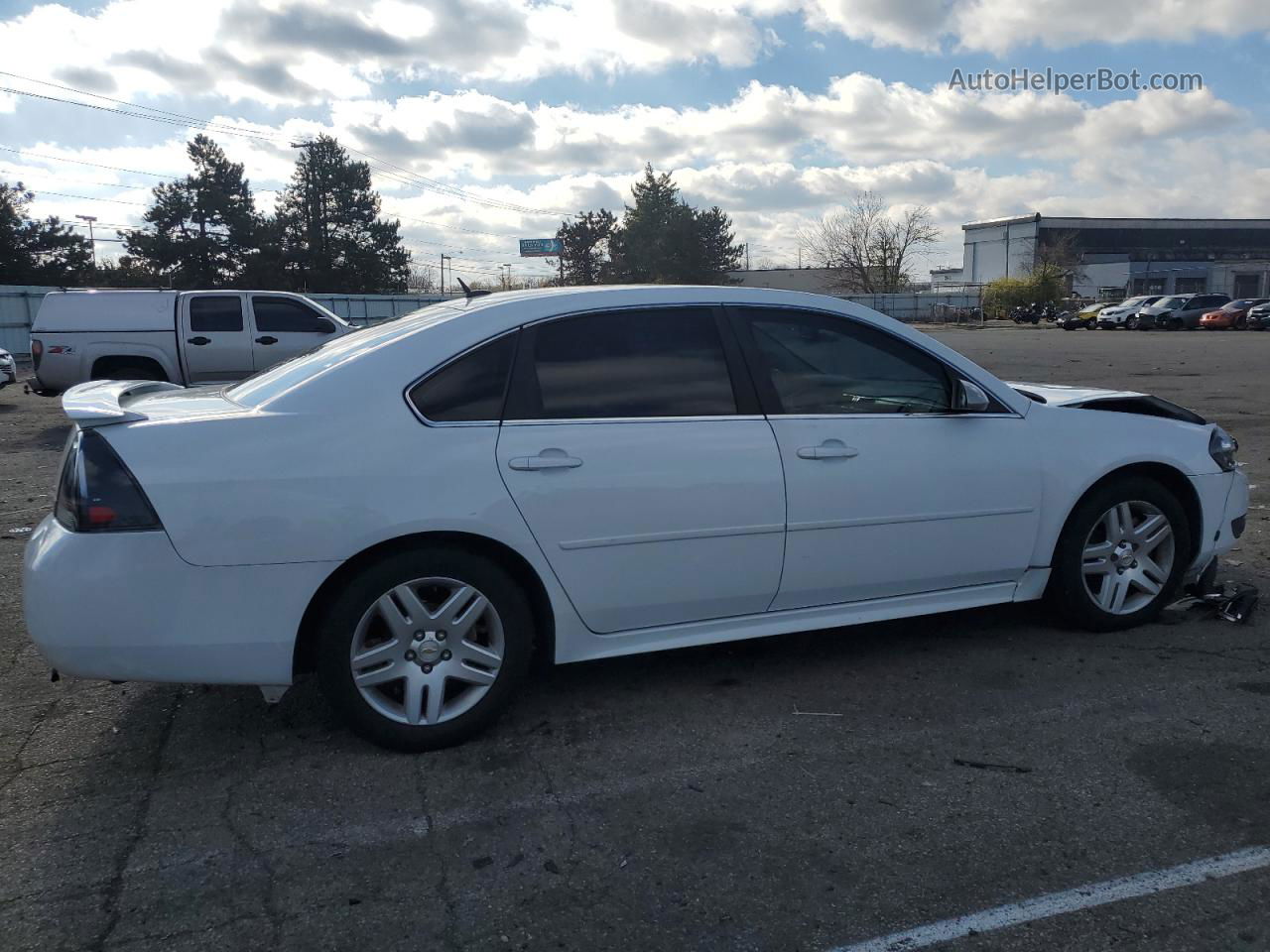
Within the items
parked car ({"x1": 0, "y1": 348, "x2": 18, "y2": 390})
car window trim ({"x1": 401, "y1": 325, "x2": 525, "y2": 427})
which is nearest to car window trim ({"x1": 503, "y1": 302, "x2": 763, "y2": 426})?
car window trim ({"x1": 401, "y1": 325, "x2": 525, "y2": 427})

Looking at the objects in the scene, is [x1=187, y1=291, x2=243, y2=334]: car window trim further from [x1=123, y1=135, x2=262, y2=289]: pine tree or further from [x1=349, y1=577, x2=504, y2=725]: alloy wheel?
[x1=123, y1=135, x2=262, y2=289]: pine tree

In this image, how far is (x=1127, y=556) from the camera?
4.57 meters

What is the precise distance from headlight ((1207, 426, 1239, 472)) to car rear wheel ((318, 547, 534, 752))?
11.1 feet

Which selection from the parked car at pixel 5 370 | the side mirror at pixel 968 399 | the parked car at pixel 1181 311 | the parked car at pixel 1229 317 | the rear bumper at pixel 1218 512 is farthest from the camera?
the parked car at pixel 1181 311

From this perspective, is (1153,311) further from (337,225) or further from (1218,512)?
(1218,512)

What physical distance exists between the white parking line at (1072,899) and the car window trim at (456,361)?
6.63ft

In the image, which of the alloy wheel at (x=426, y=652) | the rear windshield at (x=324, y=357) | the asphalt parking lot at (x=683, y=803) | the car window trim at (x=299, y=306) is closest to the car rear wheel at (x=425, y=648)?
the alloy wheel at (x=426, y=652)

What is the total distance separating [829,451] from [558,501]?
1130mm

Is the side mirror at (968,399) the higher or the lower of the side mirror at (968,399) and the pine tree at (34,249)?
the lower

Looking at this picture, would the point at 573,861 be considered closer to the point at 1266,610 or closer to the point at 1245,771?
the point at 1245,771

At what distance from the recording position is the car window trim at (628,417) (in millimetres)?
3607

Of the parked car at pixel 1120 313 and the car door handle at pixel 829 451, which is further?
the parked car at pixel 1120 313

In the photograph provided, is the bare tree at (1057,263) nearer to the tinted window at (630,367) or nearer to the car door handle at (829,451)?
the car door handle at (829,451)

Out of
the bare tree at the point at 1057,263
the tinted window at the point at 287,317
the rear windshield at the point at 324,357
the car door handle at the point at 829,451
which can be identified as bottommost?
the car door handle at the point at 829,451
